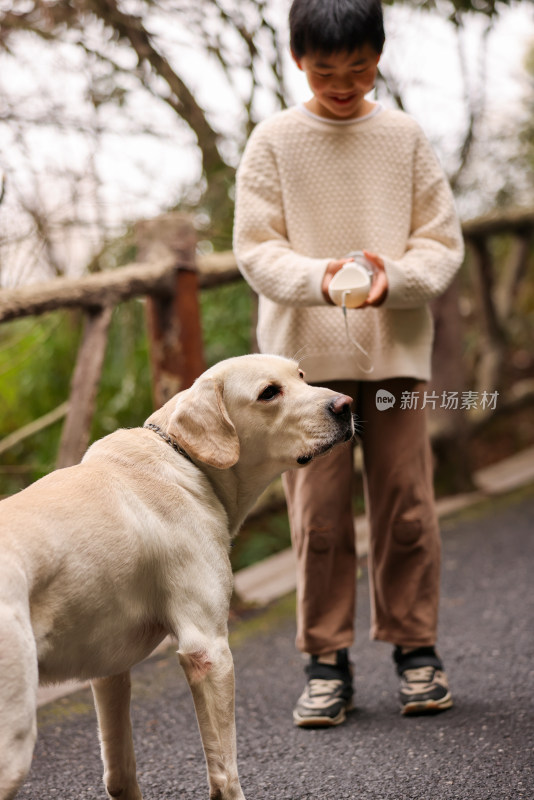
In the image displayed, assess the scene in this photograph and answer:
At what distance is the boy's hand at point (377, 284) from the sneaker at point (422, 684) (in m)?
1.01

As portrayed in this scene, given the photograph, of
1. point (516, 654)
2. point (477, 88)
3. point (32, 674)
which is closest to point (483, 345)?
point (477, 88)

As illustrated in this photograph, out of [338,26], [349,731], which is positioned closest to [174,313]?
[338,26]

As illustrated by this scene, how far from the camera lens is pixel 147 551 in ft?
5.71

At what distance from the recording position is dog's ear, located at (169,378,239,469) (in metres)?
1.86

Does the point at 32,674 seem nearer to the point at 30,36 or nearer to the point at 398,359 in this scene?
the point at 398,359

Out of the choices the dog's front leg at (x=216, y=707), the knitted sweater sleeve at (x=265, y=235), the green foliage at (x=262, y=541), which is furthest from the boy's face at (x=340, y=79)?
the green foliage at (x=262, y=541)

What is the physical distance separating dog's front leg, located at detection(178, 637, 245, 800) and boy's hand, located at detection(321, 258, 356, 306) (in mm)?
974

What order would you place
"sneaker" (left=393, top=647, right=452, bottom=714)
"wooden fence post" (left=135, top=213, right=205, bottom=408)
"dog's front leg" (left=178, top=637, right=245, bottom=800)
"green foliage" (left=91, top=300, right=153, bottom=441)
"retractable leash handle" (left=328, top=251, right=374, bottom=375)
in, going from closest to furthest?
"dog's front leg" (left=178, top=637, right=245, bottom=800) < "retractable leash handle" (left=328, top=251, right=374, bottom=375) < "sneaker" (left=393, top=647, right=452, bottom=714) < "wooden fence post" (left=135, top=213, right=205, bottom=408) < "green foliage" (left=91, top=300, right=153, bottom=441)

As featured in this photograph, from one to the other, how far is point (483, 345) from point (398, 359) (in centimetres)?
412

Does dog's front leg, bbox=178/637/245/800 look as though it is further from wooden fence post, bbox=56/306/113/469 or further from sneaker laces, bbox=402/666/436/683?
wooden fence post, bbox=56/306/113/469

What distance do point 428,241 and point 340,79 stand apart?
498 millimetres

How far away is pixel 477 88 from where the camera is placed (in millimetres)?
5875

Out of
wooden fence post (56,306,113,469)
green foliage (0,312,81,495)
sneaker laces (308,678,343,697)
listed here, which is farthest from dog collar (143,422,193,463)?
green foliage (0,312,81,495)

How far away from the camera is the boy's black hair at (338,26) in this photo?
7.58 ft
